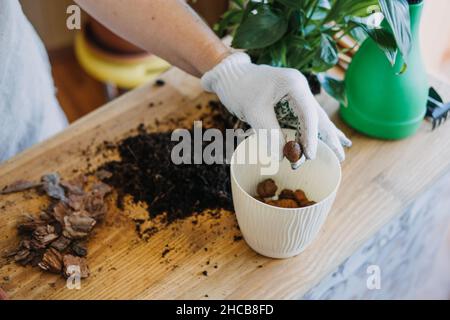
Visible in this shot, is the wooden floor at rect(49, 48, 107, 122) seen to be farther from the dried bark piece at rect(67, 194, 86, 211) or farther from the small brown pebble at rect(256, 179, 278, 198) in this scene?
the small brown pebble at rect(256, 179, 278, 198)

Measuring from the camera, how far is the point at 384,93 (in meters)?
0.90

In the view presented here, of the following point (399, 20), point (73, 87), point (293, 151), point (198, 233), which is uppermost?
point (399, 20)

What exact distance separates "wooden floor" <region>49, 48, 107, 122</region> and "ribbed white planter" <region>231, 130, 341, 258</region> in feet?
4.47

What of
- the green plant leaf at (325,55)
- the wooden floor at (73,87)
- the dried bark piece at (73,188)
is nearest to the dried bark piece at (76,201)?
the dried bark piece at (73,188)

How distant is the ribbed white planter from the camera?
2.31 feet

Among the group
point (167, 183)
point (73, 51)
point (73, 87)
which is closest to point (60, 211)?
point (167, 183)

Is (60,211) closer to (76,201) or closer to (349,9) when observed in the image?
(76,201)

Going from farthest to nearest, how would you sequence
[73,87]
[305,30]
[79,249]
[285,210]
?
1. [73,87]
2. [305,30]
3. [79,249]
4. [285,210]

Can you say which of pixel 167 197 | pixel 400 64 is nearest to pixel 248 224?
pixel 167 197

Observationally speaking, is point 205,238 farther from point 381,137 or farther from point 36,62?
point 36,62

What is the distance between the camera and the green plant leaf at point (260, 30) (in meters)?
0.82

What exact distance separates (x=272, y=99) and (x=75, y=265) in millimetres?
385

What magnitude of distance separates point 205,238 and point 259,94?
0.24m

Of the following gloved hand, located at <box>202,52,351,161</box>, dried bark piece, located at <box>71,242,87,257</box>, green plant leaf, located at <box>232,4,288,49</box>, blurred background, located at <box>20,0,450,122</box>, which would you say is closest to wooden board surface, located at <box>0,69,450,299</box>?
dried bark piece, located at <box>71,242,87,257</box>
